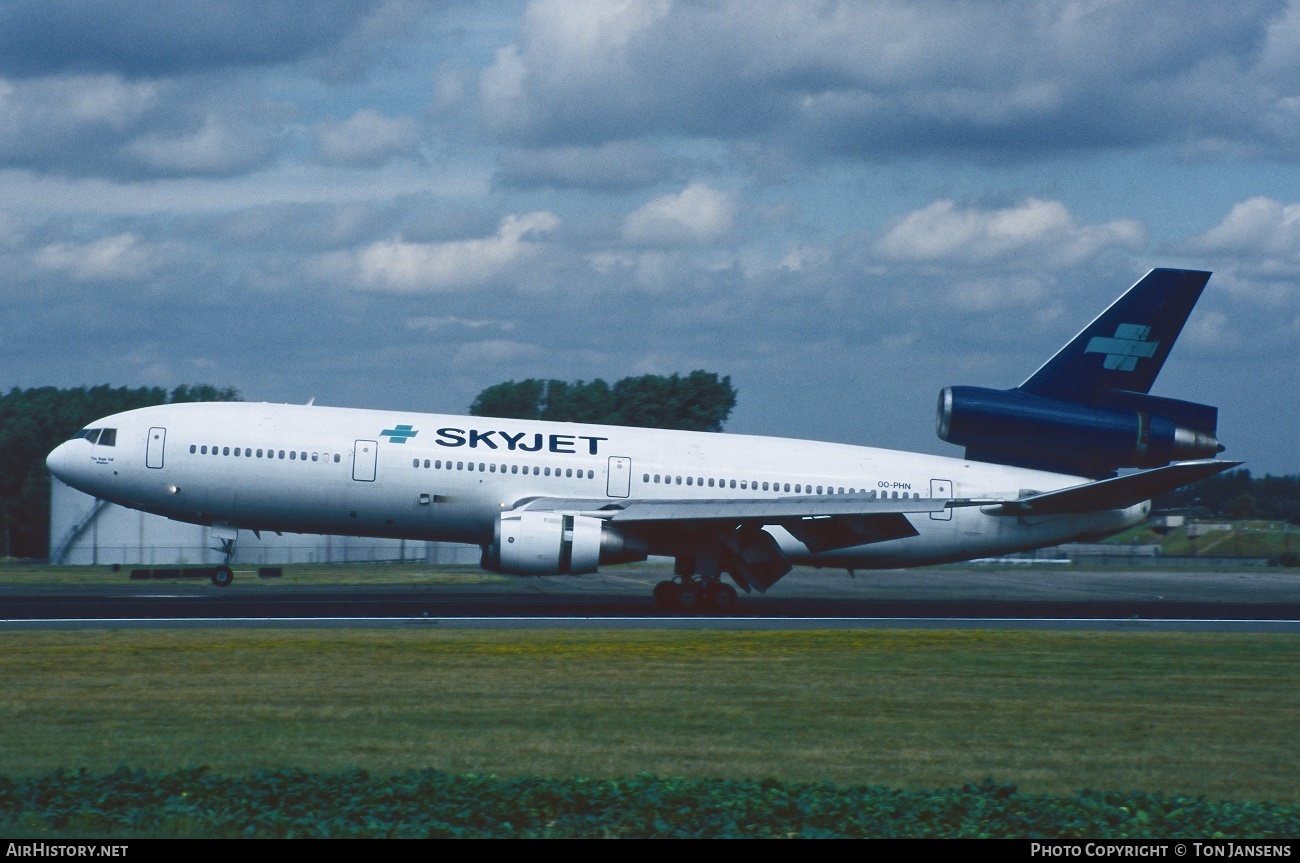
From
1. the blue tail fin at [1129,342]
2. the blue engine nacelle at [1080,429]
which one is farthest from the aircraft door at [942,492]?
the blue tail fin at [1129,342]

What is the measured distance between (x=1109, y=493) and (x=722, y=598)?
8433mm

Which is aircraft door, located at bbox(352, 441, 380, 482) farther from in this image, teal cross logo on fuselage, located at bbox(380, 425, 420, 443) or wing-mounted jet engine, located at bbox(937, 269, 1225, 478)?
wing-mounted jet engine, located at bbox(937, 269, 1225, 478)

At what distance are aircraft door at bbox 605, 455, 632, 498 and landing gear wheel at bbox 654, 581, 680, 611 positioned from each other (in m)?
2.14

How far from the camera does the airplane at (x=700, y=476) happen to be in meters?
26.1

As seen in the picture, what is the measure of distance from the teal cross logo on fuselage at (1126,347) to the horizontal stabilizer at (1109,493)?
247 cm

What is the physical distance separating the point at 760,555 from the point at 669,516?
2338mm

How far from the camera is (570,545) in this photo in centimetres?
2528

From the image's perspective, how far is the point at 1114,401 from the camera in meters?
28.4

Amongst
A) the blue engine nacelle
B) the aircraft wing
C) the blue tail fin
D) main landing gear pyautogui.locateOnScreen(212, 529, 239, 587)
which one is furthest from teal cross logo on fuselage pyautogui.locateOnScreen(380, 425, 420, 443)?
the blue tail fin

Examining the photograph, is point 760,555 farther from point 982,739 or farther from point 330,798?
point 330,798

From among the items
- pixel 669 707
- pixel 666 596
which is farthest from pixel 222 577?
pixel 669 707

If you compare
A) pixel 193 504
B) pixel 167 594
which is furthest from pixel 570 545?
pixel 167 594

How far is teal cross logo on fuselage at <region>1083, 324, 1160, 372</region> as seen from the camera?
28.3 meters

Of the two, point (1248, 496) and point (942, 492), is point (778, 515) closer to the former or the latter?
point (942, 492)
